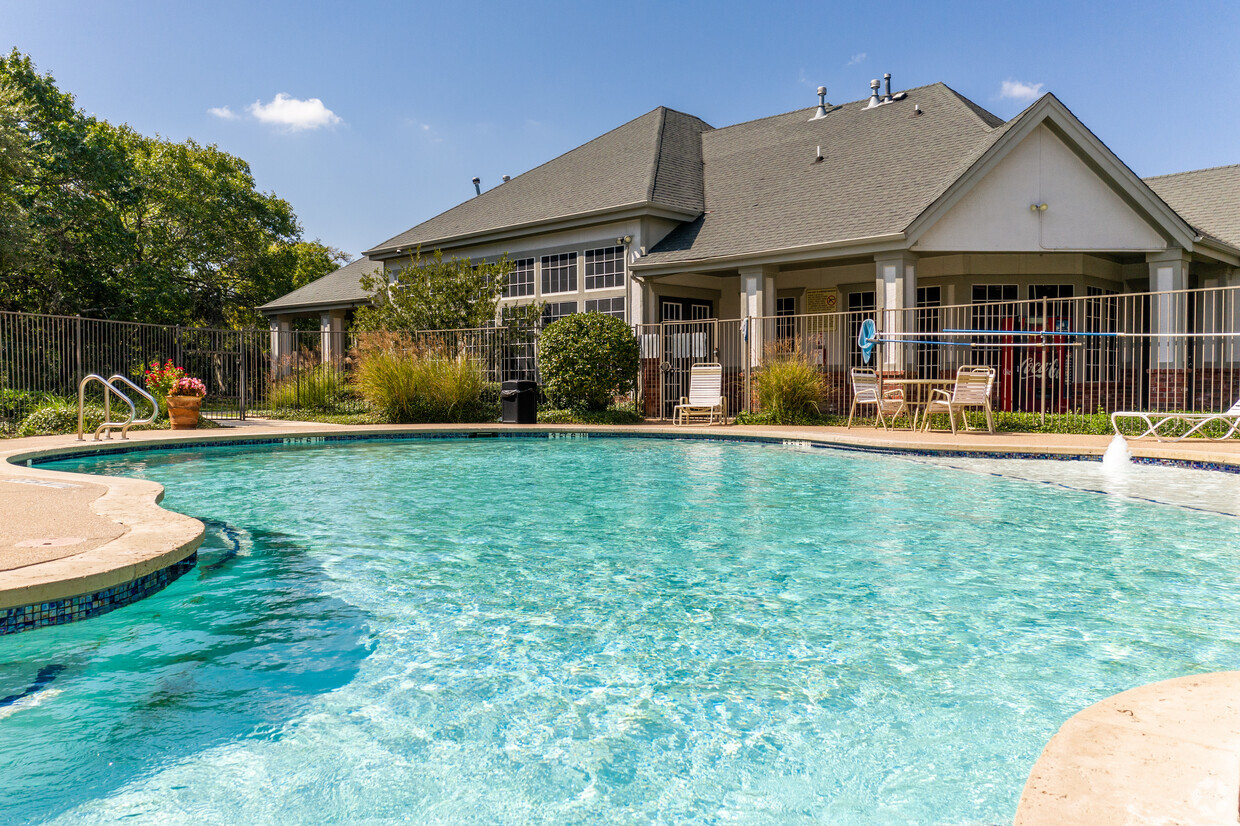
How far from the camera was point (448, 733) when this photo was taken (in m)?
2.59

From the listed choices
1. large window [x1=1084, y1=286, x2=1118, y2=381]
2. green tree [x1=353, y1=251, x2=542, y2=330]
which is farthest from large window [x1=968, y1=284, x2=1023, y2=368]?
green tree [x1=353, y1=251, x2=542, y2=330]

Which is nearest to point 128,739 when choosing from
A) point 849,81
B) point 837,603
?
point 837,603

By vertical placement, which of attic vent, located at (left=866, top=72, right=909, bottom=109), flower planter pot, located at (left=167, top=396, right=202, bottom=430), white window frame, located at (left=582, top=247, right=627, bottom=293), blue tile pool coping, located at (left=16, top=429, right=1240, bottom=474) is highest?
attic vent, located at (left=866, top=72, right=909, bottom=109)

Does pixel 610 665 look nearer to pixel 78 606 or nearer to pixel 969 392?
pixel 78 606

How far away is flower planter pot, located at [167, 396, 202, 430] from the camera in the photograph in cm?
1318

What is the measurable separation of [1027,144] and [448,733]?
15.5 meters

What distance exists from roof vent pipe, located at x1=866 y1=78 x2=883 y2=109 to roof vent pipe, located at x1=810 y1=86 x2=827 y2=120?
118 cm

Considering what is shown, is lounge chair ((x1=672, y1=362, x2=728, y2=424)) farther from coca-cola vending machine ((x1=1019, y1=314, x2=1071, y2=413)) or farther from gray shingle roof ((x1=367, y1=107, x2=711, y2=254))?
coca-cola vending machine ((x1=1019, y1=314, x2=1071, y2=413))

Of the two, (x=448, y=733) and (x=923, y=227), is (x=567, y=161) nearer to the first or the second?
(x=923, y=227)

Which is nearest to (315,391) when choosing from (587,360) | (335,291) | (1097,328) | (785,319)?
(587,360)

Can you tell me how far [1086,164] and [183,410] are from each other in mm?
16984

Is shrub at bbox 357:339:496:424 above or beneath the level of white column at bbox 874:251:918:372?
beneath

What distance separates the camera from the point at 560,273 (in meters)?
19.2

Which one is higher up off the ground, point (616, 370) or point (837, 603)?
point (616, 370)
